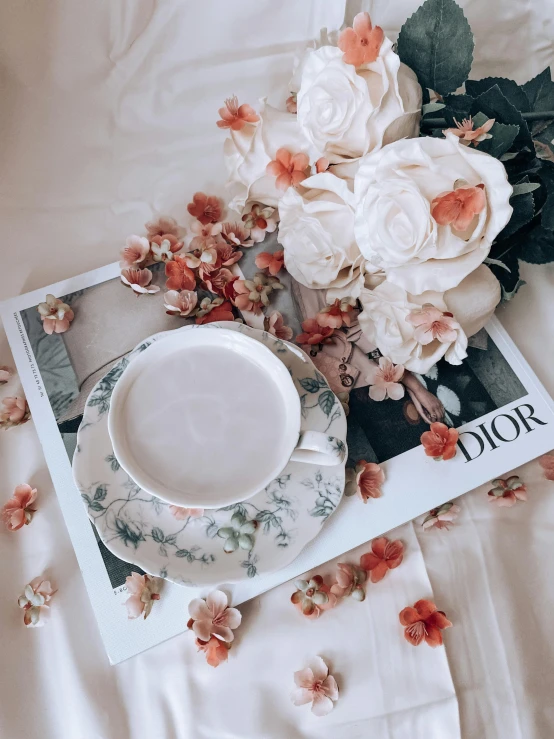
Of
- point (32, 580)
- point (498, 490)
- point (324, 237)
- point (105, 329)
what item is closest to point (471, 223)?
point (324, 237)

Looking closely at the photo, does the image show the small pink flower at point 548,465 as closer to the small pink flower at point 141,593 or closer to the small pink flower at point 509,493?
the small pink flower at point 509,493

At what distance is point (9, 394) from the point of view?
1.91ft

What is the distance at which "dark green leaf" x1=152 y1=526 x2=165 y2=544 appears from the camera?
47 cm

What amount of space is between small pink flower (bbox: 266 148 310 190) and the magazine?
0.34 ft

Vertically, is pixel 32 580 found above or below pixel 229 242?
below

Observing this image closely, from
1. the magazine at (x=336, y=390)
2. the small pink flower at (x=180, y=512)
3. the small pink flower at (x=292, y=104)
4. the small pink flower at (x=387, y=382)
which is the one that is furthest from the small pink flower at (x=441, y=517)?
the small pink flower at (x=292, y=104)

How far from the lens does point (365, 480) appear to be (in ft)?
1.75

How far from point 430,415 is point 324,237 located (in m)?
0.20

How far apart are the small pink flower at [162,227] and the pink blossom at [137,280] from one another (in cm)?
6

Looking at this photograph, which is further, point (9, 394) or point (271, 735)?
point (9, 394)

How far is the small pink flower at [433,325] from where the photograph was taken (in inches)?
20.0

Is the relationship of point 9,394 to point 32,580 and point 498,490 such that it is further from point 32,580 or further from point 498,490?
point 498,490

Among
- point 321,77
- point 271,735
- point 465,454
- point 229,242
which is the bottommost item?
point 271,735

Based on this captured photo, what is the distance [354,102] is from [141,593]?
0.46m
